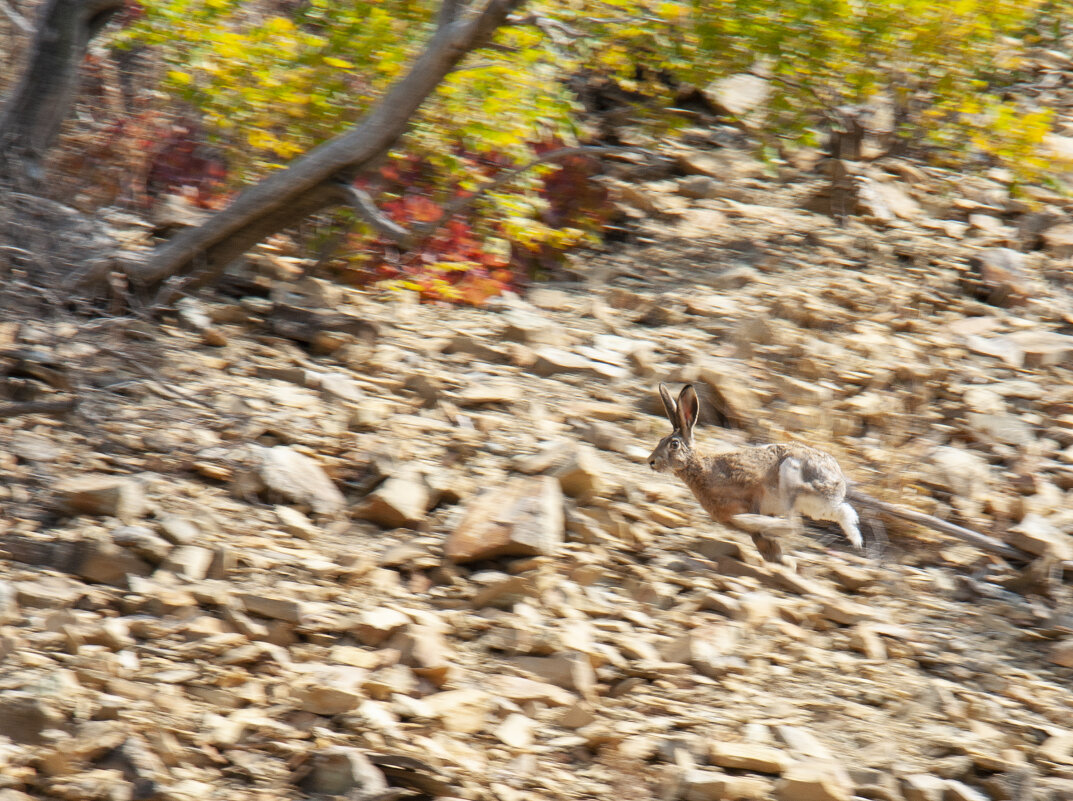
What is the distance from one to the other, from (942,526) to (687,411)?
1350mm

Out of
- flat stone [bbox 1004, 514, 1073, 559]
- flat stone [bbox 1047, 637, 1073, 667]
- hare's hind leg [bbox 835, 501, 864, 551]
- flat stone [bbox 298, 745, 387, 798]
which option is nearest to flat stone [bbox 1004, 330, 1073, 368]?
flat stone [bbox 1004, 514, 1073, 559]

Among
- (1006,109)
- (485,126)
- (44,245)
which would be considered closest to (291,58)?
(485,126)

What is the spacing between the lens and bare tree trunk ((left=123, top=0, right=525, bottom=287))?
6.26m

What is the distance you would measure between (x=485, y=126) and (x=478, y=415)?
197 cm

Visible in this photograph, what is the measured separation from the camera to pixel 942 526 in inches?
231

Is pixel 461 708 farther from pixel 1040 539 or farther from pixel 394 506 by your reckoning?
pixel 1040 539

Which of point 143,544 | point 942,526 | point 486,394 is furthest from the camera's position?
point 486,394

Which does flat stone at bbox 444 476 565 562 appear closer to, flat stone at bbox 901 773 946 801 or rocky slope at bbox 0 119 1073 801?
rocky slope at bbox 0 119 1073 801

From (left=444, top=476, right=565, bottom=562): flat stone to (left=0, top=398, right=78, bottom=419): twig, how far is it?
1.98 metres

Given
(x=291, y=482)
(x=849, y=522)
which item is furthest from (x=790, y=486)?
(x=291, y=482)

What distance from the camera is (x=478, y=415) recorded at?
658cm

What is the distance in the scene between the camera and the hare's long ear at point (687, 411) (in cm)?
598

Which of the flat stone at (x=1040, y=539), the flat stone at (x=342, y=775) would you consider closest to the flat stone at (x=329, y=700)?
the flat stone at (x=342, y=775)

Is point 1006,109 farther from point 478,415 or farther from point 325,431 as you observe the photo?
A: point 325,431
